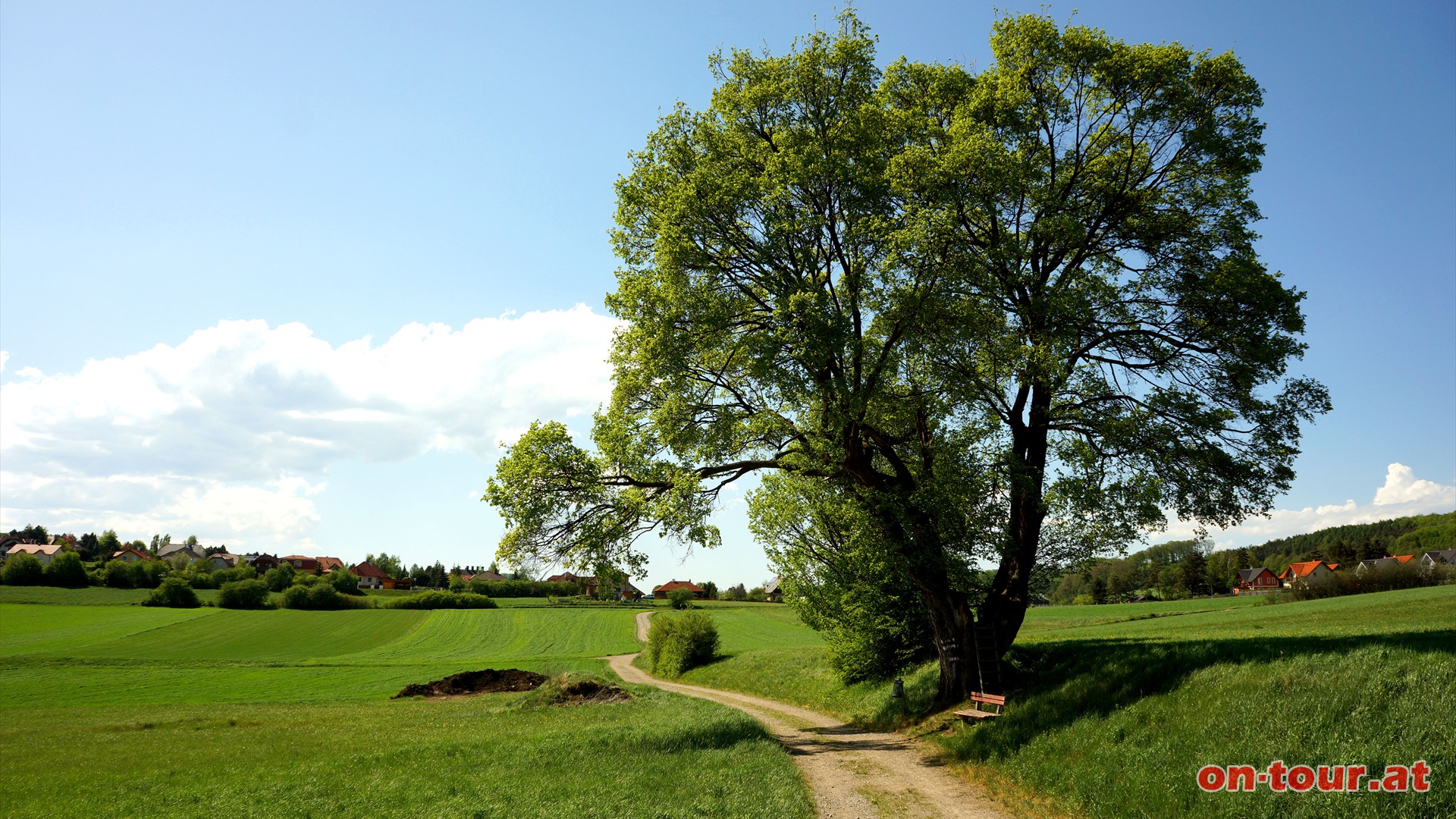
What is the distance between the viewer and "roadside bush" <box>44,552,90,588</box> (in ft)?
337

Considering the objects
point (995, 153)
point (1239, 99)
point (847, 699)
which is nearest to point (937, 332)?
point (995, 153)

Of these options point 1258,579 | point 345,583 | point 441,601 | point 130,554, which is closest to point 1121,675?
point 441,601

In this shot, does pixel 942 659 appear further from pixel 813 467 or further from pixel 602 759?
pixel 602 759

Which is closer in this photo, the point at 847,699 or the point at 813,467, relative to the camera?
the point at 813,467

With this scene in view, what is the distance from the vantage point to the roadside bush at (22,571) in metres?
100

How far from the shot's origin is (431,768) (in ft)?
51.5

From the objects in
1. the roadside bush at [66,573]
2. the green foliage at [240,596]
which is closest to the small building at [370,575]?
the roadside bush at [66,573]

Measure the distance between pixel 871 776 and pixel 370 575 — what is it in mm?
193032

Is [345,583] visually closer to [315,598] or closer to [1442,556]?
[315,598]

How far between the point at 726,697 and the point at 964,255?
81.5 feet

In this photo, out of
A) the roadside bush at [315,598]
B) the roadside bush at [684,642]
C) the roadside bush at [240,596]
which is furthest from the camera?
the roadside bush at [315,598]

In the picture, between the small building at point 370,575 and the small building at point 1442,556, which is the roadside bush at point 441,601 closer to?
the small building at point 370,575

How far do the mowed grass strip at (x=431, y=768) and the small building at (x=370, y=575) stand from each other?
16200cm

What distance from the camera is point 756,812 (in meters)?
11.3
